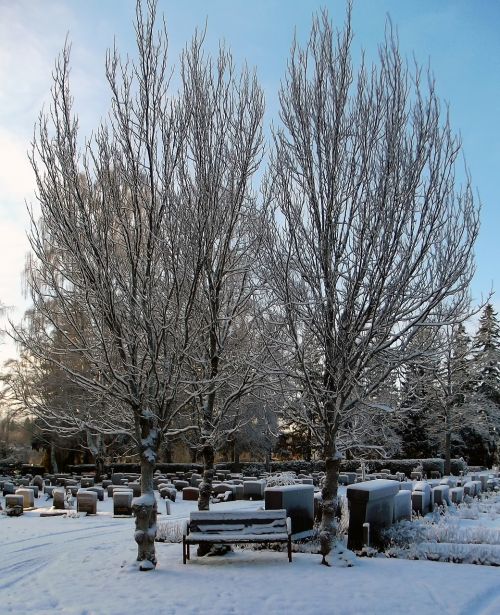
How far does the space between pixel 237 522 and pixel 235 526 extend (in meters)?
0.07

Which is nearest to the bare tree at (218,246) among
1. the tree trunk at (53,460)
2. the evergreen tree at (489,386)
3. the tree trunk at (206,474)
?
the tree trunk at (206,474)

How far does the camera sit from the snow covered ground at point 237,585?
670 cm

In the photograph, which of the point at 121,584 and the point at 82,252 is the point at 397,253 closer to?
the point at 82,252

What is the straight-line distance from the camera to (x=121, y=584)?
25.5 ft

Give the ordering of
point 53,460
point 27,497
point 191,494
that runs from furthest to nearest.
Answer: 1. point 53,460
2. point 191,494
3. point 27,497

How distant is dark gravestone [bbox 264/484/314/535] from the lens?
11280mm

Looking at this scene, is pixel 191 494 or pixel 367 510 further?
pixel 191 494

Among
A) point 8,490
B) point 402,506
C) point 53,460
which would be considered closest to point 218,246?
point 402,506

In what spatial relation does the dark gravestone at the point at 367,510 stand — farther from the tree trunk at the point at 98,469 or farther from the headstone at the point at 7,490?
the tree trunk at the point at 98,469

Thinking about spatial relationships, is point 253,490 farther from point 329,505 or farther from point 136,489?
point 329,505

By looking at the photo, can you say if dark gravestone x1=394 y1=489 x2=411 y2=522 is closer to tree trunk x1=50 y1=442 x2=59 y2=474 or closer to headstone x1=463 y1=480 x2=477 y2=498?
headstone x1=463 y1=480 x2=477 y2=498

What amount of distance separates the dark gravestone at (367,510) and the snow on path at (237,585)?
0.66m

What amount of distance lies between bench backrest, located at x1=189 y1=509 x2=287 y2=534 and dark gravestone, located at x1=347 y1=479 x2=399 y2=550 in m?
1.33

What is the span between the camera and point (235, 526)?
9.50m
